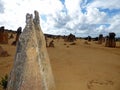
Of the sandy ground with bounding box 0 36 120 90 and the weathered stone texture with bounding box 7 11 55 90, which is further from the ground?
the weathered stone texture with bounding box 7 11 55 90

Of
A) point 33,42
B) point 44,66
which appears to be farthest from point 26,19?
point 44,66

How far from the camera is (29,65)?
4.93 meters

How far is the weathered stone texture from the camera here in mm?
4867

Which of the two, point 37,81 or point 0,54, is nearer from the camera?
point 37,81

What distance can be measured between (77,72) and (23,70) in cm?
415

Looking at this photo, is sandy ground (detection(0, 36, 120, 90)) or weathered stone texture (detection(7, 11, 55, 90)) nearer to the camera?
weathered stone texture (detection(7, 11, 55, 90))

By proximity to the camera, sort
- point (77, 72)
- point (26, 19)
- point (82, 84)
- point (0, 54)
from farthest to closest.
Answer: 1. point (0, 54)
2. point (77, 72)
3. point (82, 84)
4. point (26, 19)

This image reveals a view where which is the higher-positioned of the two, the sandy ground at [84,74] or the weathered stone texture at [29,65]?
the weathered stone texture at [29,65]

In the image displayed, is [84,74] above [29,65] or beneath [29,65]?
beneath

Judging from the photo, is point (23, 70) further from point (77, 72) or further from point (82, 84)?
point (77, 72)

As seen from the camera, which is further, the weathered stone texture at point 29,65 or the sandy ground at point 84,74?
the sandy ground at point 84,74

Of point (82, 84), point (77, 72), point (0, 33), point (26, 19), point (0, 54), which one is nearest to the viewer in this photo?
point (26, 19)

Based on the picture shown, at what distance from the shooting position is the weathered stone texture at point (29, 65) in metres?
4.87

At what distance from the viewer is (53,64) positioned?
33.1 feet
